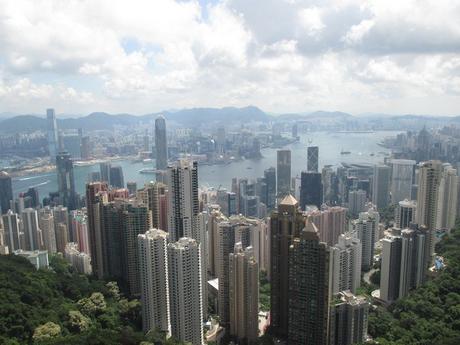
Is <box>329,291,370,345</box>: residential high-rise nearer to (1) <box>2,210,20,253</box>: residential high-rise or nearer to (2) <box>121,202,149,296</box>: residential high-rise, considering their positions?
(2) <box>121,202,149,296</box>: residential high-rise

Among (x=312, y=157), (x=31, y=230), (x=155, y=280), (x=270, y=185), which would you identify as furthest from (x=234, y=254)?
(x=312, y=157)

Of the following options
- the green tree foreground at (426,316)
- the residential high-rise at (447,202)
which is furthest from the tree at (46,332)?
the residential high-rise at (447,202)

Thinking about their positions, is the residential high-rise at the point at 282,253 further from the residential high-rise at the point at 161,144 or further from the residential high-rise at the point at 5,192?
the residential high-rise at the point at 161,144

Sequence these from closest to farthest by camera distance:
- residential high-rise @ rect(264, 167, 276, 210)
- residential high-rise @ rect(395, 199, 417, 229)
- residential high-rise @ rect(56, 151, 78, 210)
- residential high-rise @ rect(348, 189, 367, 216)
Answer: residential high-rise @ rect(395, 199, 417, 229) < residential high-rise @ rect(348, 189, 367, 216) < residential high-rise @ rect(56, 151, 78, 210) < residential high-rise @ rect(264, 167, 276, 210)

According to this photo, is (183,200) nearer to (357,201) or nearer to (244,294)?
(244,294)

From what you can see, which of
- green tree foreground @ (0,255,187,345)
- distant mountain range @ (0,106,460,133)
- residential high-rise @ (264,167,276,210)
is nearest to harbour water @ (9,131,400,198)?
distant mountain range @ (0,106,460,133)
